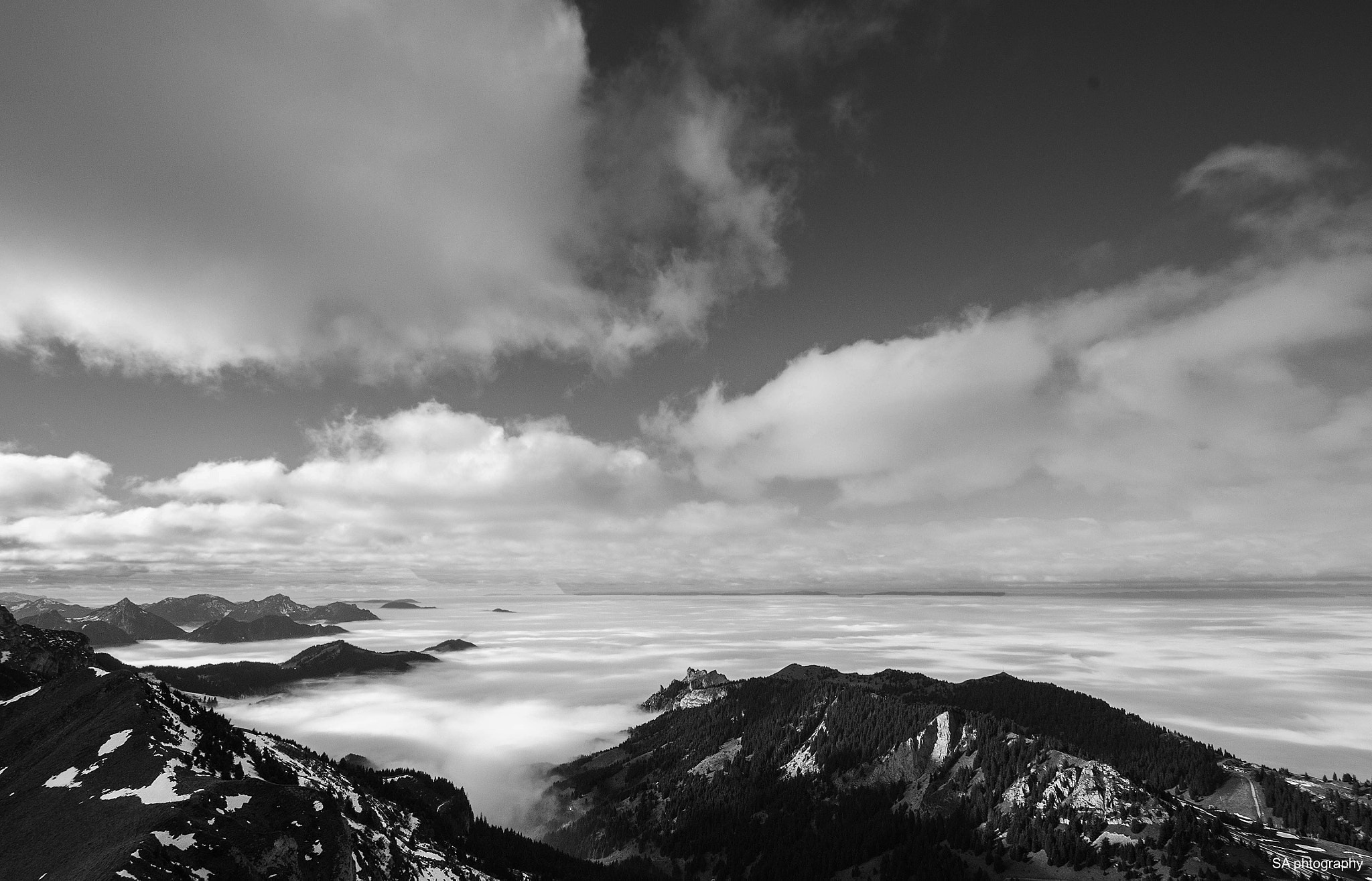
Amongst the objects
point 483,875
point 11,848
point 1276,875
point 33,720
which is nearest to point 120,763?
point 11,848

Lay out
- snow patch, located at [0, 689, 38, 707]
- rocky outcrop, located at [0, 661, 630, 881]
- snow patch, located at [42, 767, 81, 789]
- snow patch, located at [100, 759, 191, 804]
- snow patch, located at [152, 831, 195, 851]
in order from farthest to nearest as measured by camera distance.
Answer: snow patch, located at [0, 689, 38, 707]
snow patch, located at [42, 767, 81, 789]
snow patch, located at [100, 759, 191, 804]
rocky outcrop, located at [0, 661, 630, 881]
snow patch, located at [152, 831, 195, 851]

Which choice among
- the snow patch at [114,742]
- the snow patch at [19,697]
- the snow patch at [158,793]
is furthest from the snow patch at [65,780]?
the snow patch at [19,697]

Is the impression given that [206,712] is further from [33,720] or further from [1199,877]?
[1199,877]

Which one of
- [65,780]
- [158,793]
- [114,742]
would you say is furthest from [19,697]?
[158,793]

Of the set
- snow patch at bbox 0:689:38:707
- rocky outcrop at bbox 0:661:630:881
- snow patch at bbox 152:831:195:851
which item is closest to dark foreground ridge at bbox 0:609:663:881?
snow patch at bbox 152:831:195:851

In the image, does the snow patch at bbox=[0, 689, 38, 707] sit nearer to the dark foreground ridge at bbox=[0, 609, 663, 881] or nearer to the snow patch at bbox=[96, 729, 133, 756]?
the dark foreground ridge at bbox=[0, 609, 663, 881]

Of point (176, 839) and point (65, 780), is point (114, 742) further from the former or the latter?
point (176, 839)
